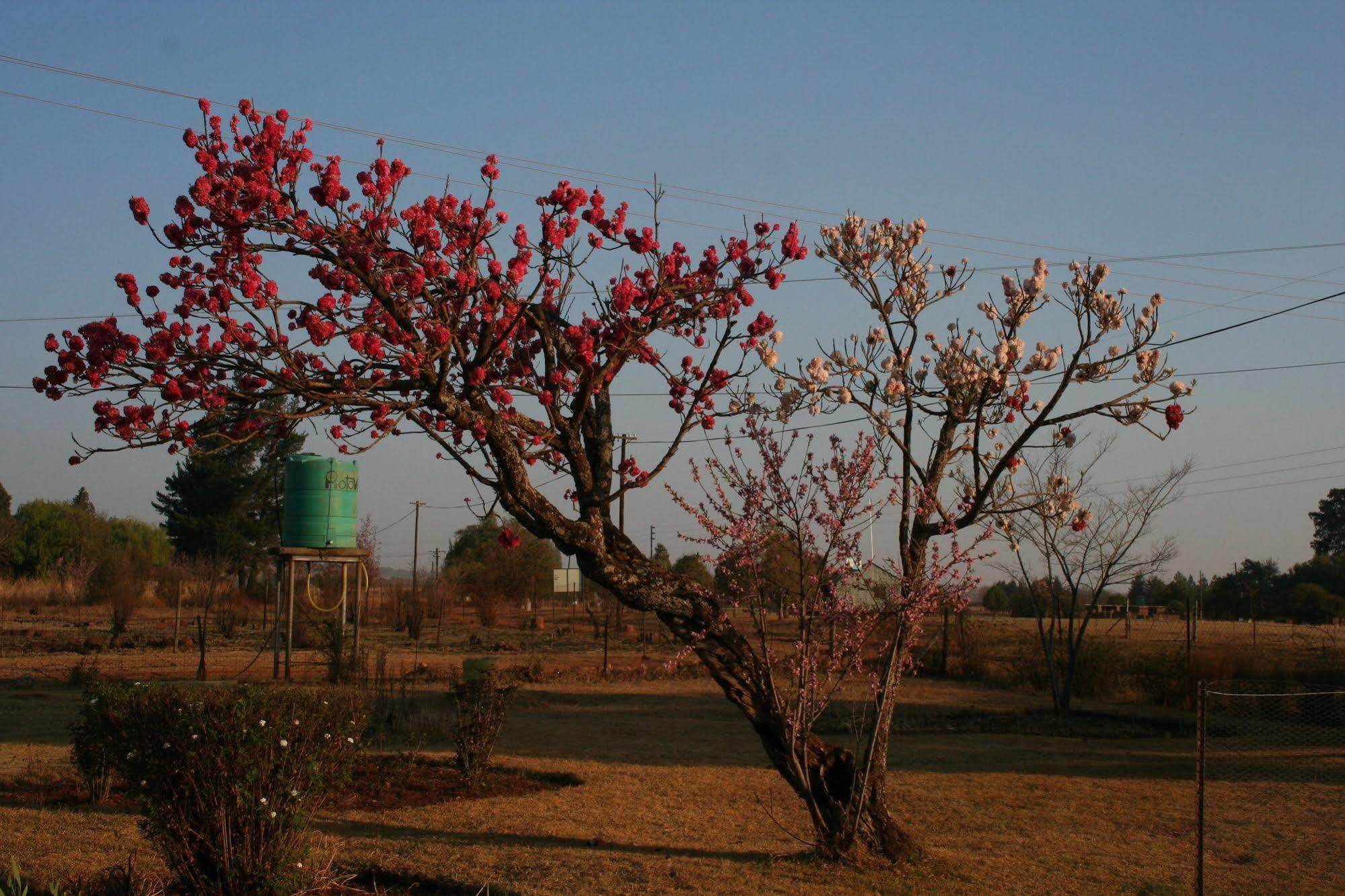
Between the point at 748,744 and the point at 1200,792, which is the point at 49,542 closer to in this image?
the point at 748,744

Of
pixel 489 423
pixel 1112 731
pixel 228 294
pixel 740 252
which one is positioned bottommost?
pixel 1112 731

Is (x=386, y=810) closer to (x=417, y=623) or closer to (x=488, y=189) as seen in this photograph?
A: (x=488, y=189)

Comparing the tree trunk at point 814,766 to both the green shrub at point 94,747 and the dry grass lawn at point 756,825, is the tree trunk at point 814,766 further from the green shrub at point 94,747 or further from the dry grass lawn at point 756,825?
the green shrub at point 94,747

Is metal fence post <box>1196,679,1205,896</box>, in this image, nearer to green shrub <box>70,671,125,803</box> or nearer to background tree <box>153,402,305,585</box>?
green shrub <box>70,671,125,803</box>

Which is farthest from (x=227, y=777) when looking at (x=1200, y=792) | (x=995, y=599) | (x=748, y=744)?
(x=995, y=599)

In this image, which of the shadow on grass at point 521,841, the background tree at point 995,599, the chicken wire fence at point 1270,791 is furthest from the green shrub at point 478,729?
the background tree at point 995,599

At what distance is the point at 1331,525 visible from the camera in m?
65.2

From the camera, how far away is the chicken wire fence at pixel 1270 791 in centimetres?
752

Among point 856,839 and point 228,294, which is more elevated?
point 228,294

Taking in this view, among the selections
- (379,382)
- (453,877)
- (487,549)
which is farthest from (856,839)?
(487,549)

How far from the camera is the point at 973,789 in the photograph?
11242mm

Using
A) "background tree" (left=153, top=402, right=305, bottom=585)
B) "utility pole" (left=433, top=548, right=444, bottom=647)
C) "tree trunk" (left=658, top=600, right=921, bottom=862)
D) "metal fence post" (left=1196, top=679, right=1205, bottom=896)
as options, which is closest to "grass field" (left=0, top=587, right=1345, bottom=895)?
"tree trunk" (left=658, top=600, right=921, bottom=862)

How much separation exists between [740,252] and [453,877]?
413 centimetres

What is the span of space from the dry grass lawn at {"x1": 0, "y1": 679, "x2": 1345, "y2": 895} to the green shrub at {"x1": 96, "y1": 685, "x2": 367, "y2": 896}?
3.17 ft
